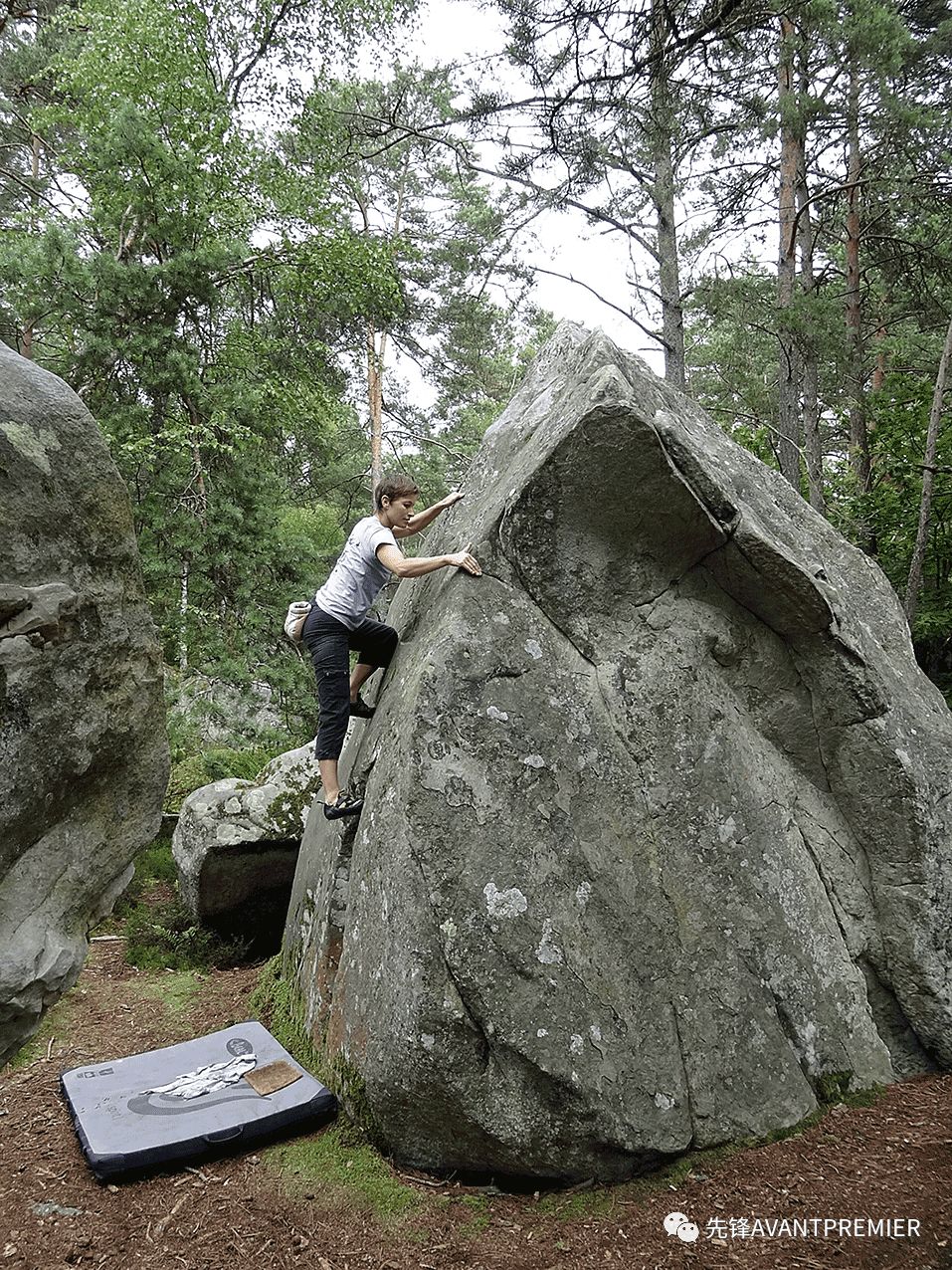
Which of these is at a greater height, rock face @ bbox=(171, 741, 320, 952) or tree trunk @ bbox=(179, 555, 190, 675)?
tree trunk @ bbox=(179, 555, 190, 675)

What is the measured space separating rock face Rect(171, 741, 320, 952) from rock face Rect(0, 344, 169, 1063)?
3.77 m

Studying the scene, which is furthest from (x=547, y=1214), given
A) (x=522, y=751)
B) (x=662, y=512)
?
(x=662, y=512)

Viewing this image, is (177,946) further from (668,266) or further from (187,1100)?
(668,266)

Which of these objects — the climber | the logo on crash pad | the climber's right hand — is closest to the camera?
the logo on crash pad

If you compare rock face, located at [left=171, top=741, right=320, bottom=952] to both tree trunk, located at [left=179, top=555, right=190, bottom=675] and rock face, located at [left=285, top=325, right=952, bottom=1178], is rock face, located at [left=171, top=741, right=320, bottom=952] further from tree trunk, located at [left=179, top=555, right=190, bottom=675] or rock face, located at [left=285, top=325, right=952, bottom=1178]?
tree trunk, located at [left=179, top=555, right=190, bottom=675]

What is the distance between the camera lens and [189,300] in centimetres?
1314

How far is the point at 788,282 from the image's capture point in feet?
38.0

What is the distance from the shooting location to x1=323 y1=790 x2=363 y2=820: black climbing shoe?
5172 millimetres

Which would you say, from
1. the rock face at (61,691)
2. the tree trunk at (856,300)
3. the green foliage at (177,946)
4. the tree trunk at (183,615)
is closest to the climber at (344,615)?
the rock face at (61,691)

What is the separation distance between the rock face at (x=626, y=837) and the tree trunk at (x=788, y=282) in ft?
19.1

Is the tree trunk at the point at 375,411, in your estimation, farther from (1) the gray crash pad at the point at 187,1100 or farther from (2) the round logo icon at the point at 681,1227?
(2) the round logo icon at the point at 681,1227

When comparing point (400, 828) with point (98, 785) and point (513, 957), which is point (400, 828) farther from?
point (98, 785)

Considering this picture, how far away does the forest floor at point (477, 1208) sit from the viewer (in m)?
A: 3.60

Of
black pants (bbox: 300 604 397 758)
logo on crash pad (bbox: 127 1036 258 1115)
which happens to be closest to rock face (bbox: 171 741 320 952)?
black pants (bbox: 300 604 397 758)
